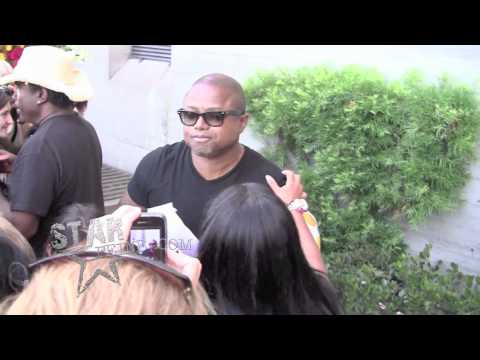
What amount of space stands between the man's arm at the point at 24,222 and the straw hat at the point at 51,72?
0.45 meters

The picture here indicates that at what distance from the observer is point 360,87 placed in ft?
8.56

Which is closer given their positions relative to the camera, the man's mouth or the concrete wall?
the man's mouth

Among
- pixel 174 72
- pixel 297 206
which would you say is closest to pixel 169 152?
pixel 297 206

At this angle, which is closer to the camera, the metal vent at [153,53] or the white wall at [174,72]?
the white wall at [174,72]

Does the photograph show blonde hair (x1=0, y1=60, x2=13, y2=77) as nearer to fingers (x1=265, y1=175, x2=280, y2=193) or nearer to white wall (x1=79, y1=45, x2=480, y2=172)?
white wall (x1=79, y1=45, x2=480, y2=172)

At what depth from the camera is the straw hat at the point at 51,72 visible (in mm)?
1797

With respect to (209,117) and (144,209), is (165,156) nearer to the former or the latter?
(144,209)

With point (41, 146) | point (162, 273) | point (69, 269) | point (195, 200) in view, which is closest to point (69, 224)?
point (41, 146)

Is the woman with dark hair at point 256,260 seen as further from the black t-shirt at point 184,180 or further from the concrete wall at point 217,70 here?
the concrete wall at point 217,70

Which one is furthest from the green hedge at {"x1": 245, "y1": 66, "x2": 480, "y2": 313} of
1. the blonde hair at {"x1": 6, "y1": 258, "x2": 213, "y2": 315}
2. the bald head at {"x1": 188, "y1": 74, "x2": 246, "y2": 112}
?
the blonde hair at {"x1": 6, "y1": 258, "x2": 213, "y2": 315}

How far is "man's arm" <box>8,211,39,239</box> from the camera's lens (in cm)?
161

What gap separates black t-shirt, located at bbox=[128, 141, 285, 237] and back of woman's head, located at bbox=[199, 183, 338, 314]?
7.3 inches

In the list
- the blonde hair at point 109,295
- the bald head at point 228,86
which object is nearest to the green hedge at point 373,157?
the bald head at point 228,86

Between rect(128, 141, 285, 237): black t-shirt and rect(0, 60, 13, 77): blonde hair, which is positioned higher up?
rect(0, 60, 13, 77): blonde hair
